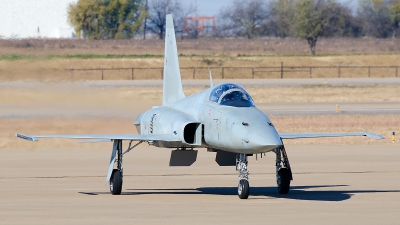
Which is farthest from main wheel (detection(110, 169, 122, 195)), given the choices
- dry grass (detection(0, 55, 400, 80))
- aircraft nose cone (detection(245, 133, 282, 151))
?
dry grass (detection(0, 55, 400, 80))

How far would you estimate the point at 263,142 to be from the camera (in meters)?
15.7

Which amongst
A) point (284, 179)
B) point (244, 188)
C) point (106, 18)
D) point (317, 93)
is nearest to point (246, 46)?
point (106, 18)

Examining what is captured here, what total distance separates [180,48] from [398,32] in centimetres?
5058

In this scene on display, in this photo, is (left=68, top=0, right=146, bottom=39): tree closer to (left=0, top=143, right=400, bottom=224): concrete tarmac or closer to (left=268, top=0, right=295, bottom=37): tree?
(left=268, top=0, right=295, bottom=37): tree

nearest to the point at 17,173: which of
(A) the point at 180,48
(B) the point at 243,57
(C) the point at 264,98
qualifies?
(C) the point at 264,98

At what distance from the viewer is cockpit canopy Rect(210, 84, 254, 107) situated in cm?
1733

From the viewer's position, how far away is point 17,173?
23594mm

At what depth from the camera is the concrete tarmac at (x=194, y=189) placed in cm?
1479

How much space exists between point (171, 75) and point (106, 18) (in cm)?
6647

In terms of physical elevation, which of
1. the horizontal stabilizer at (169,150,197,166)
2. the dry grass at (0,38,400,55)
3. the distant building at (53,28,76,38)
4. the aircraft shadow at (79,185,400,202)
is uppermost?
the distant building at (53,28,76,38)

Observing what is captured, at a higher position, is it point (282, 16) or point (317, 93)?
point (282, 16)

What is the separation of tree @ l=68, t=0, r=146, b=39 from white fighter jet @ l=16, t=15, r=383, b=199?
52.9m

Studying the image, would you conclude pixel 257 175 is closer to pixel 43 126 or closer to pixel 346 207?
pixel 346 207

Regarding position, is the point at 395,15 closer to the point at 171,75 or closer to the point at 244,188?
the point at 171,75
